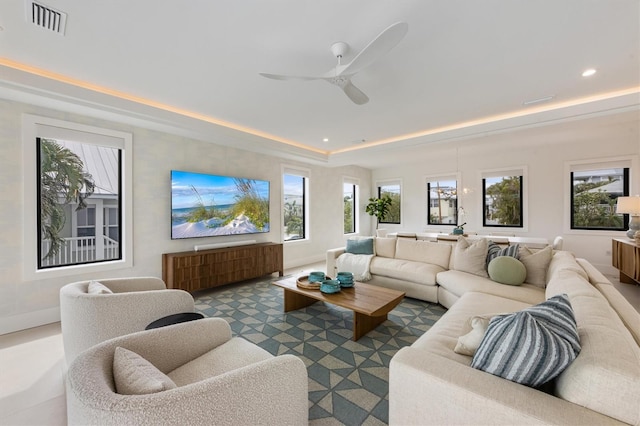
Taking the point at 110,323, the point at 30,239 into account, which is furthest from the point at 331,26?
the point at 30,239

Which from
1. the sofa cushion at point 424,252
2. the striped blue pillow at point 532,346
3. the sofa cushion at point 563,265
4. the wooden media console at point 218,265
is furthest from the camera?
the sofa cushion at point 424,252

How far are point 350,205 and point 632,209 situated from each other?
5.39 metres

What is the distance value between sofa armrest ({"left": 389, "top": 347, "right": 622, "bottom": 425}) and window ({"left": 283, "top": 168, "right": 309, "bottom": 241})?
473cm

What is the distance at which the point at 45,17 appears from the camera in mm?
1918

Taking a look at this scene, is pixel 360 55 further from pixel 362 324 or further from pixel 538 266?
pixel 538 266

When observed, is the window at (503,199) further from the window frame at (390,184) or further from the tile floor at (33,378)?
the tile floor at (33,378)

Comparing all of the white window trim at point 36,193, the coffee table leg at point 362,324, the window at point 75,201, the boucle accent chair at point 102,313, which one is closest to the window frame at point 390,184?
the coffee table leg at point 362,324

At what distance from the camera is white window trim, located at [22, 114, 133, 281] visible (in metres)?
2.89

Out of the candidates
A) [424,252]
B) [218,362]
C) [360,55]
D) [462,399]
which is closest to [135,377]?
[218,362]

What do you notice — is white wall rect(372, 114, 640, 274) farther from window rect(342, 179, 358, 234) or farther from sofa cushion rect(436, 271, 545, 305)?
sofa cushion rect(436, 271, 545, 305)

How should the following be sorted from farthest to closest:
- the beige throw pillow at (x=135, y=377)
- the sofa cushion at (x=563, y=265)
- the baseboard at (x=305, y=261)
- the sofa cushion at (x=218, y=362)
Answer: the baseboard at (x=305, y=261) < the sofa cushion at (x=563, y=265) < the sofa cushion at (x=218, y=362) < the beige throw pillow at (x=135, y=377)

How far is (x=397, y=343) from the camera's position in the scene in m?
2.54

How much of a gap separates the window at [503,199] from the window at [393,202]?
7.15 ft

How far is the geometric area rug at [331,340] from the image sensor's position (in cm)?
177
